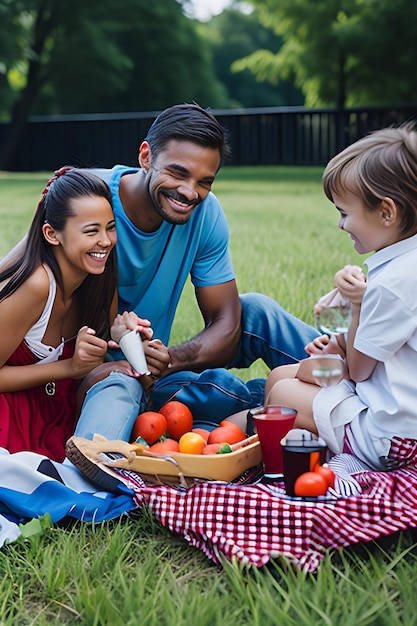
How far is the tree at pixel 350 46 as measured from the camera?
24.7 m

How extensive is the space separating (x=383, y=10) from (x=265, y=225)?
1579 centimetres

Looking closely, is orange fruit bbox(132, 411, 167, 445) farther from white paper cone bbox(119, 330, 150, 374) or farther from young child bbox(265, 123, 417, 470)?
young child bbox(265, 123, 417, 470)

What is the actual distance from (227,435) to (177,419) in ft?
1.02

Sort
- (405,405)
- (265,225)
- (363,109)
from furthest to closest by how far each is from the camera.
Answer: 1. (363,109)
2. (265,225)
3. (405,405)

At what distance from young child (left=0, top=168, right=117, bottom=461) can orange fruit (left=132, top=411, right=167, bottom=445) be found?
0.28m

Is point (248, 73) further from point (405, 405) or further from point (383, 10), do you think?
point (405, 405)

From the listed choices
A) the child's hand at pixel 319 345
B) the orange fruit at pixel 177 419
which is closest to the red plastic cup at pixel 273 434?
the child's hand at pixel 319 345

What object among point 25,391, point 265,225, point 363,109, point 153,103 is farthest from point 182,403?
point 153,103

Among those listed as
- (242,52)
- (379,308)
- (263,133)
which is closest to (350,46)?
(263,133)

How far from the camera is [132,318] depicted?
11.5 ft

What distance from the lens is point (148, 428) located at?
3.32 metres

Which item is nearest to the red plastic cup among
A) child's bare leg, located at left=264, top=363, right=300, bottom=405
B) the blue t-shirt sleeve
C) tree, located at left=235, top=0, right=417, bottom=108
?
child's bare leg, located at left=264, top=363, right=300, bottom=405

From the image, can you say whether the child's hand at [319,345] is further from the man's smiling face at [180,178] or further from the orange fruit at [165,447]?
the man's smiling face at [180,178]

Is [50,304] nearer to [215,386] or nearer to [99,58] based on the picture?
[215,386]
